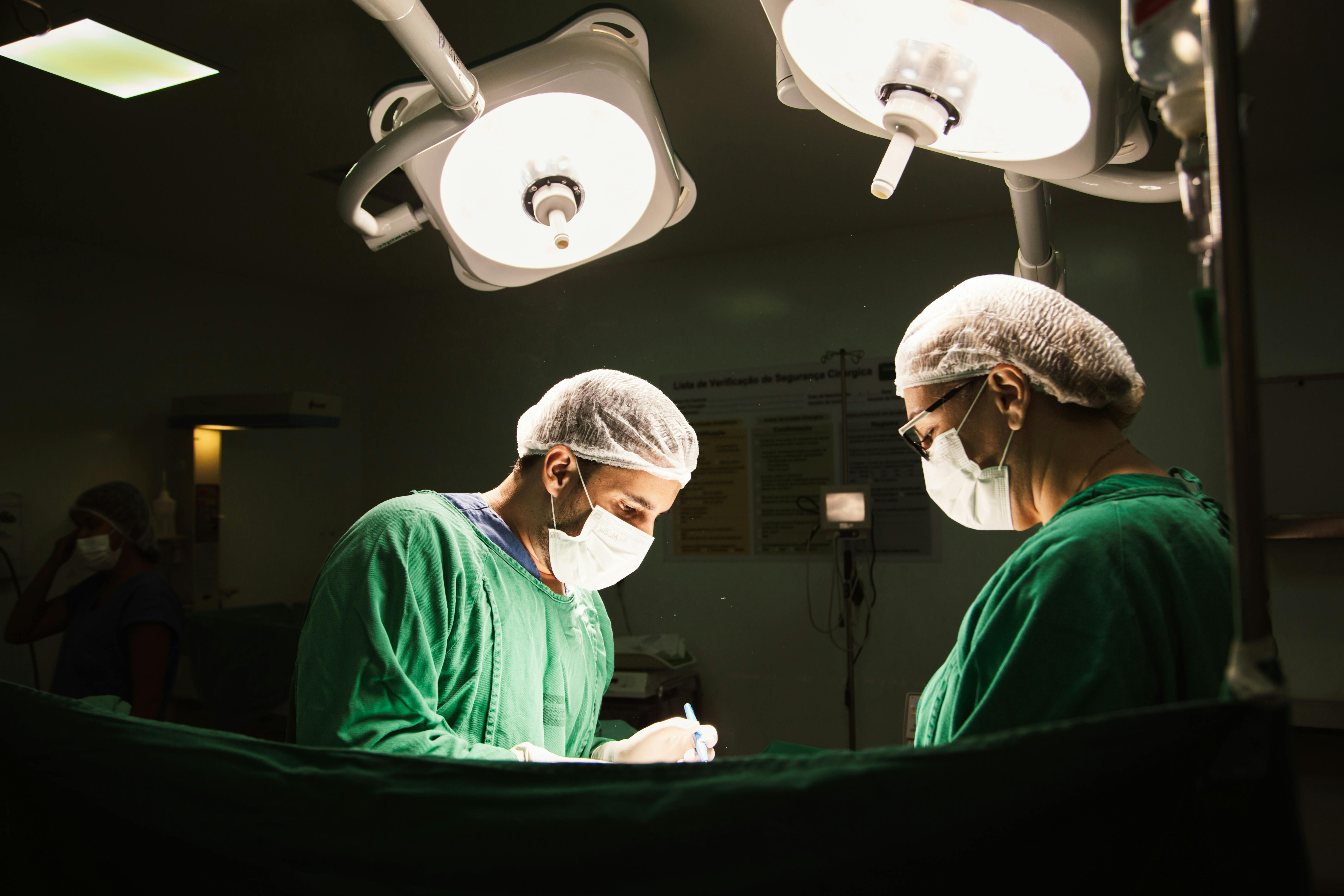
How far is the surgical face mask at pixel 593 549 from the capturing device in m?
1.45

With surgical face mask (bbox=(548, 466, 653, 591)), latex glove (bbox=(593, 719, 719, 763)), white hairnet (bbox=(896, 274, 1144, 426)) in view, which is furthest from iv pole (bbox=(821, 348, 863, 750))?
white hairnet (bbox=(896, 274, 1144, 426))

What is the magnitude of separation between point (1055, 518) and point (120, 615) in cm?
263

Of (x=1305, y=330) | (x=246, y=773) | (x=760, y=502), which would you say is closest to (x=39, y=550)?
(x=760, y=502)

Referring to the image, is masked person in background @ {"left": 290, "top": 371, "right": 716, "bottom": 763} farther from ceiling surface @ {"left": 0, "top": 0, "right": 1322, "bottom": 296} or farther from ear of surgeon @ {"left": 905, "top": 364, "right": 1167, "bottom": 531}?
ceiling surface @ {"left": 0, "top": 0, "right": 1322, "bottom": 296}

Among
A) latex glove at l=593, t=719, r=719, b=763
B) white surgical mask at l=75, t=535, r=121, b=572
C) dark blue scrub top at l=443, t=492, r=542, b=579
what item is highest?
dark blue scrub top at l=443, t=492, r=542, b=579

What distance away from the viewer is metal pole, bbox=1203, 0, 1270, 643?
442 millimetres

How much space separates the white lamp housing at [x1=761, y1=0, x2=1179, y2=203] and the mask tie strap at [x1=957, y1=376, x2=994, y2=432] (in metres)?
0.31

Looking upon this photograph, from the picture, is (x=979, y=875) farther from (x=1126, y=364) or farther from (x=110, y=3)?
(x=110, y=3)

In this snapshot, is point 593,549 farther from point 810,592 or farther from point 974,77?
point 810,592

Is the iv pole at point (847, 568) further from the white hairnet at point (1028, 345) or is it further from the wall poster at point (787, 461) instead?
the white hairnet at point (1028, 345)

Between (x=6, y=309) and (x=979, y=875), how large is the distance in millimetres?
3720

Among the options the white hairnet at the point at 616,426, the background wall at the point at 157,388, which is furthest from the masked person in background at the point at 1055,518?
the background wall at the point at 157,388

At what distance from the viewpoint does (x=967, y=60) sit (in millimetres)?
692

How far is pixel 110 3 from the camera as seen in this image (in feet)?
5.56
